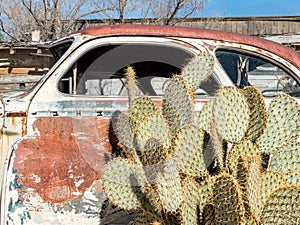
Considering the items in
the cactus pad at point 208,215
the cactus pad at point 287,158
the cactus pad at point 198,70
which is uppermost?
the cactus pad at point 198,70

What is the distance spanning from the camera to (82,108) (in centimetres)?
318

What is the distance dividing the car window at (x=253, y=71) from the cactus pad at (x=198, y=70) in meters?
0.29

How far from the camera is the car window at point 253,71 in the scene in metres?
3.39

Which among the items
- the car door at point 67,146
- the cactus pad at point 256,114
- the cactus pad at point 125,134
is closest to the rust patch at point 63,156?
the car door at point 67,146

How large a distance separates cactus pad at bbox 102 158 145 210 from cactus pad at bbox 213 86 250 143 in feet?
1.81

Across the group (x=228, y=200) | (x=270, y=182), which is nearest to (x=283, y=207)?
(x=270, y=182)

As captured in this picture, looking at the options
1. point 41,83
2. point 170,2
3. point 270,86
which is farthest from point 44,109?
point 170,2

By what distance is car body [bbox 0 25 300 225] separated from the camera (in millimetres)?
3008

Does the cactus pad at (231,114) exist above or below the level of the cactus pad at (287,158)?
above

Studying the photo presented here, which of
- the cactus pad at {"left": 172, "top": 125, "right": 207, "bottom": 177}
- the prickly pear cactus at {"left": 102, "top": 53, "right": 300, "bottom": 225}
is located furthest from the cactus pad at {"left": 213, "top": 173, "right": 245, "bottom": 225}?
the cactus pad at {"left": 172, "top": 125, "right": 207, "bottom": 177}

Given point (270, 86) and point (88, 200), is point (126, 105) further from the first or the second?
point (270, 86)

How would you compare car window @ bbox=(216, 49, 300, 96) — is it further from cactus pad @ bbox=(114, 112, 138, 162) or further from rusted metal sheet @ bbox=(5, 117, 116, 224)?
rusted metal sheet @ bbox=(5, 117, 116, 224)

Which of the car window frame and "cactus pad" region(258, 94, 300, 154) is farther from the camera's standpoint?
the car window frame

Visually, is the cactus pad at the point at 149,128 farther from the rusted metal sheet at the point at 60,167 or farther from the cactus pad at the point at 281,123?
the cactus pad at the point at 281,123
